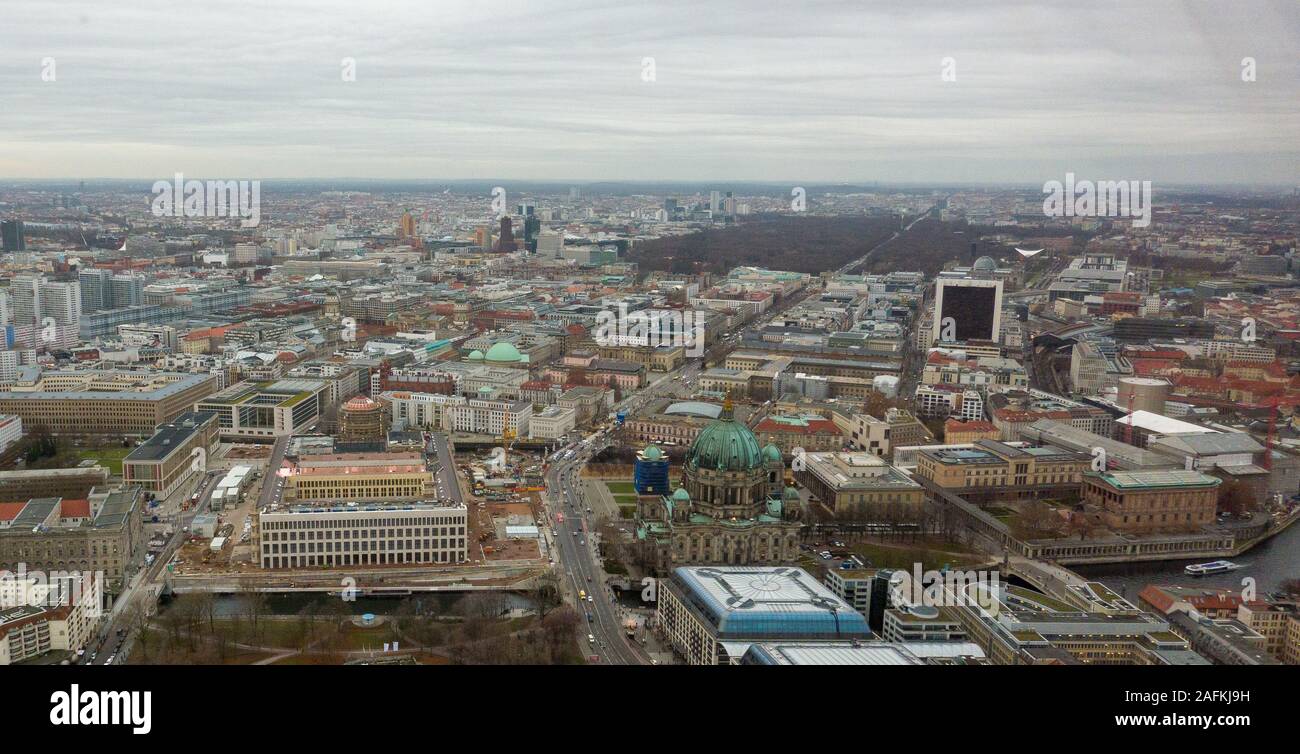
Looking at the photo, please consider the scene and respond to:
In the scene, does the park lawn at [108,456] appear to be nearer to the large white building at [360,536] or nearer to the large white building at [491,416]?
the large white building at [360,536]

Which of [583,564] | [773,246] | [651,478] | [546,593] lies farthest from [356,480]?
[773,246]
